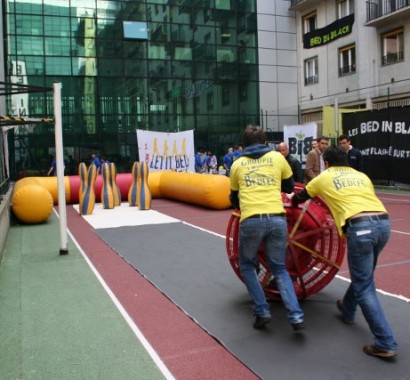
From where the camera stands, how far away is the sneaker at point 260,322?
445 centimetres

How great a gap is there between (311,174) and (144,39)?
860 inches

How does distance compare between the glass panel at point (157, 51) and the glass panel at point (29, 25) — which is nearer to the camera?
the glass panel at point (29, 25)

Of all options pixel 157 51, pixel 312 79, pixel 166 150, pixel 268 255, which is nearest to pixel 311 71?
pixel 312 79

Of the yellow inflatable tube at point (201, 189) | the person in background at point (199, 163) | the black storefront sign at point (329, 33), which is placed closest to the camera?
the yellow inflatable tube at point (201, 189)

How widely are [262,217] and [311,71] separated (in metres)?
29.6

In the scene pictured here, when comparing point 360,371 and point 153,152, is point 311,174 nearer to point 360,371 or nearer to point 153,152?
point 360,371

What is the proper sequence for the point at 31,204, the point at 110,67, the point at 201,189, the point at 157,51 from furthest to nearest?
the point at 157,51, the point at 110,67, the point at 201,189, the point at 31,204

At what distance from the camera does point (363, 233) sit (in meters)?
3.83

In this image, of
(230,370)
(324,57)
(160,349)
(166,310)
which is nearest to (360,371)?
(230,370)

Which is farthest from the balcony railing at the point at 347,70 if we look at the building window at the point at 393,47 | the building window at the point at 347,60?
the building window at the point at 393,47

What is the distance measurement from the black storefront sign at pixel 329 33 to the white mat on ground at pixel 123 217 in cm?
1937

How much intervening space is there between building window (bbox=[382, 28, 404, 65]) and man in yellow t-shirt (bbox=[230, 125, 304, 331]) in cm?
2327

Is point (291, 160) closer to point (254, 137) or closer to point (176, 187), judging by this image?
point (254, 137)

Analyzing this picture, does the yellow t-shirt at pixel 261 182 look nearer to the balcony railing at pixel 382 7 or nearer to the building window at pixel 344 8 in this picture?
the balcony railing at pixel 382 7
